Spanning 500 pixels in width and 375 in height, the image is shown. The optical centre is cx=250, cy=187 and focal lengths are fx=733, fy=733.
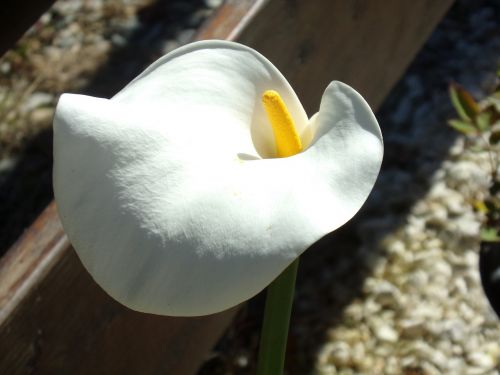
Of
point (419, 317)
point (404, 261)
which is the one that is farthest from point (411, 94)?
point (419, 317)

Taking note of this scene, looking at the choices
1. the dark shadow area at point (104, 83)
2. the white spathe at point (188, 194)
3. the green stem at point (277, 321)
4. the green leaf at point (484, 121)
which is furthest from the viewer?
the dark shadow area at point (104, 83)

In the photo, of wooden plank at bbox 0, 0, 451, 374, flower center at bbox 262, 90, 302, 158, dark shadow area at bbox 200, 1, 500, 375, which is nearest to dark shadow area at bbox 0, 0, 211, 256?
wooden plank at bbox 0, 0, 451, 374

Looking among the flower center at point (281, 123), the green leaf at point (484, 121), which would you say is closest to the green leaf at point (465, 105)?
the green leaf at point (484, 121)

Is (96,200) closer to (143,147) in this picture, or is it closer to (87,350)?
(143,147)

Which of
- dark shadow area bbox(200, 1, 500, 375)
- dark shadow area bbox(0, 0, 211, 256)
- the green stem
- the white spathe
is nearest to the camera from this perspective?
the white spathe

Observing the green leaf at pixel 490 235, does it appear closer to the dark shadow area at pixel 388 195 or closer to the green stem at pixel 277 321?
the dark shadow area at pixel 388 195

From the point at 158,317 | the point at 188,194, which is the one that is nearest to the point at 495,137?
the point at 158,317

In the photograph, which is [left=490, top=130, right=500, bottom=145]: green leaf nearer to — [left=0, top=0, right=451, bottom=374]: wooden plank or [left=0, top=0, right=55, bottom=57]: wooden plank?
[left=0, top=0, right=451, bottom=374]: wooden plank

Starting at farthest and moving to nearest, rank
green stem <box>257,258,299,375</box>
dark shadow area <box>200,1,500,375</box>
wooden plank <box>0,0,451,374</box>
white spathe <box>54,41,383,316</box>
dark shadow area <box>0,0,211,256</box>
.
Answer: dark shadow area <box>0,0,211,256</box>
dark shadow area <box>200,1,500,375</box>
wooden plank <box>0,0,451,374</box>
green stem <box>257,258,299,375</box>
white spathe <box>54,41,383,316</box>
